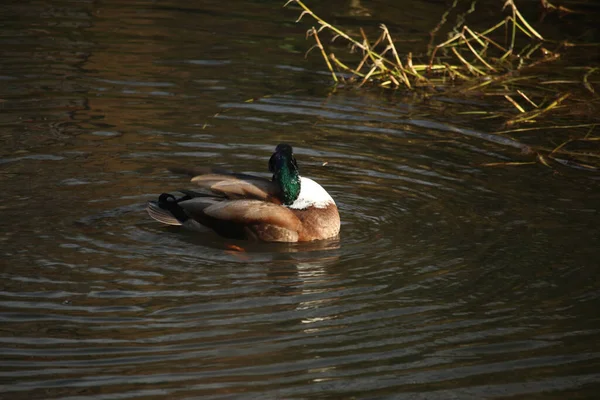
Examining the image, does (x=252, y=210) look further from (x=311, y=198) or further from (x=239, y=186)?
(x=311, y=198)

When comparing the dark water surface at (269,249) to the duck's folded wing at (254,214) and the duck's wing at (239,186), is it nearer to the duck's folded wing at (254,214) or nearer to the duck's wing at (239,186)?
the duck's folded wing at (254,214)

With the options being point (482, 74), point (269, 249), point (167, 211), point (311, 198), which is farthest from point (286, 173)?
point (482, 74)

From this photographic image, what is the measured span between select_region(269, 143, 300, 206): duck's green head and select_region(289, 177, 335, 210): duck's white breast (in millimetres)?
43

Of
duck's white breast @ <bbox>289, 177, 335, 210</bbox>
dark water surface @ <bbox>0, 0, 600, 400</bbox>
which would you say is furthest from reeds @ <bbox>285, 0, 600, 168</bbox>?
duck's white breast @ <bbox>289, 177, 335, 210</bbox>

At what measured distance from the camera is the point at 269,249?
809cm

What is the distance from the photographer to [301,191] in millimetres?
8391

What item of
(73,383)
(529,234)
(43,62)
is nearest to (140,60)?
(43,62)

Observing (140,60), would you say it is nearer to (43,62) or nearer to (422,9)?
(43,62)

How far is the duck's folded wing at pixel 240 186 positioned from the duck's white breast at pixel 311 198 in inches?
6.6

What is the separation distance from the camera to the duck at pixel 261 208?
815 cm

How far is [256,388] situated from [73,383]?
0.97 metres

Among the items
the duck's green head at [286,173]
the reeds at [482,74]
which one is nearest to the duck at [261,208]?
the duck's green head at [286,173]

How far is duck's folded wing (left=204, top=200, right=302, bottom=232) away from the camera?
812 cm

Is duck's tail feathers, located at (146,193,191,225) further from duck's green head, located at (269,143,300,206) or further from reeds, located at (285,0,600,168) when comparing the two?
reeds, located at (285,0,600,168)
